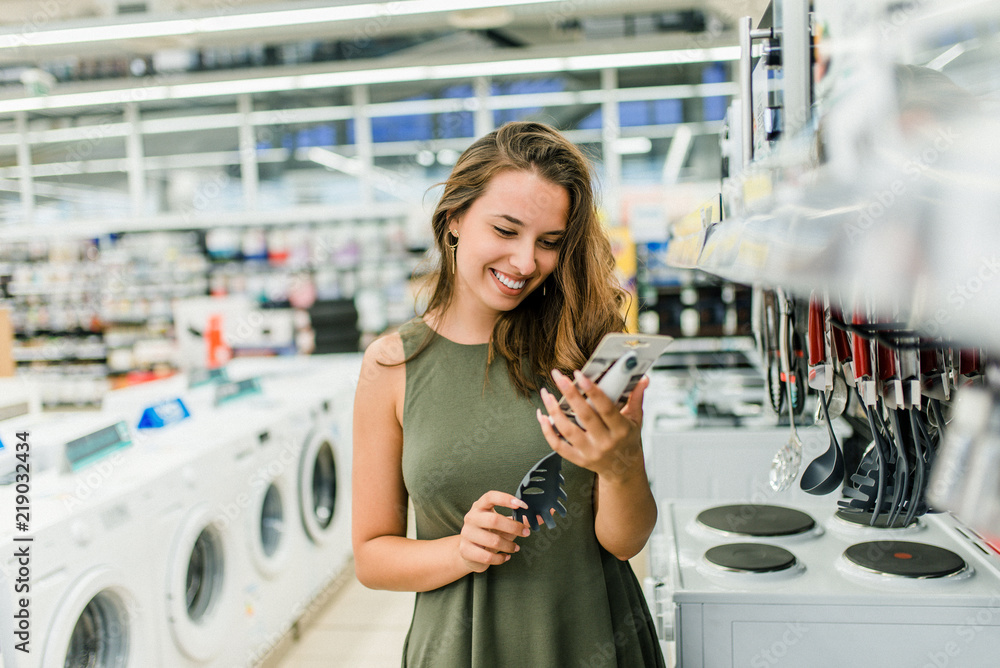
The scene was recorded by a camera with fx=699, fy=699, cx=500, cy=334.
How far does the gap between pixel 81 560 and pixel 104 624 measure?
33 centimetres

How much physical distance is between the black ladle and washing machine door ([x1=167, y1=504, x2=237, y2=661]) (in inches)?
79.9

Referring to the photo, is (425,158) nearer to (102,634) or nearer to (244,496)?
(244,496)

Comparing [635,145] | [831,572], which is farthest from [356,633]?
[635,145]

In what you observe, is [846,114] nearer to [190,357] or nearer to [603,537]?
[603,537]

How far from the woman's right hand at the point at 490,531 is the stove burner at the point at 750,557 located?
75 centimetres

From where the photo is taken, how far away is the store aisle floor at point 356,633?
3.20m

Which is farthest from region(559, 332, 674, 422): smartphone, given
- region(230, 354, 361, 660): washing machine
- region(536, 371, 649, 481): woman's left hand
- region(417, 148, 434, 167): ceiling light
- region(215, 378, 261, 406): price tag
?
region(417, 148, 434, 167): ceiling light

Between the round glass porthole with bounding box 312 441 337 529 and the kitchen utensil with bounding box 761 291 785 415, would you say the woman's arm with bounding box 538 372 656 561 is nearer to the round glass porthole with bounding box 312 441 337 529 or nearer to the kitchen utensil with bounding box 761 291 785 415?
the kitchen utensil with bounding box 761 291 785 415

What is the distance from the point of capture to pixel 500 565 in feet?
4.22

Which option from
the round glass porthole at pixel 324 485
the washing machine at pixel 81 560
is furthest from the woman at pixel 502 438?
the round glass porthole at pixel 324 485

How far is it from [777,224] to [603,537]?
2.58 feet

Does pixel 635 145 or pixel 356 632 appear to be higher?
pixel 635 145

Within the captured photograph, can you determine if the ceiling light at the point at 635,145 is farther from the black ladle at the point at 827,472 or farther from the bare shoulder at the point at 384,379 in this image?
the bare shoulder at the point at 384,379

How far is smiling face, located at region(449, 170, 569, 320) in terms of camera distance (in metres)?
1.18
